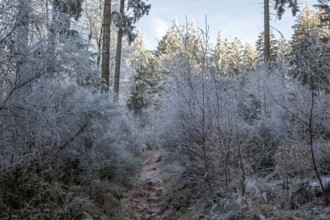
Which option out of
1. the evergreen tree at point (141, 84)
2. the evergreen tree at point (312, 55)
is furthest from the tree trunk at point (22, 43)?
the evergreen tree at point (141, 84)

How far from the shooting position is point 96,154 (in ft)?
20.5

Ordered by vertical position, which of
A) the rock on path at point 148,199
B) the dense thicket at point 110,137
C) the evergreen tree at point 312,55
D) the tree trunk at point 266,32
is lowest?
the rock on path at point 148,199

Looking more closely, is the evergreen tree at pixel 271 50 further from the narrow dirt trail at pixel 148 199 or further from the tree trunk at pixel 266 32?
the narrow dirt trail at pixel 148 199

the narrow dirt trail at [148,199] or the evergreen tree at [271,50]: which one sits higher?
the evergreen tree at [271,50]

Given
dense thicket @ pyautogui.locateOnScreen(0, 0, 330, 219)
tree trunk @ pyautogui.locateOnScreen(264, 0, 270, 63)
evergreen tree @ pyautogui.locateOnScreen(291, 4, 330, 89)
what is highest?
tree trunk @ pyautogui.locateOnScreen(264, 0, 270, 63)

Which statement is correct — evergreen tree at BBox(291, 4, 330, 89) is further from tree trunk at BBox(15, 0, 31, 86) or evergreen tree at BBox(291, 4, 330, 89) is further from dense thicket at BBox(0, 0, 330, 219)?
tree trunk at BBox(15, 0, 31, 86)

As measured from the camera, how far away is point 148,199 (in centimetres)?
748

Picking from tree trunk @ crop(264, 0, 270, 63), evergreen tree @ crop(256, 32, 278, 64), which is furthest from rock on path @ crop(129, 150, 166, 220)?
evergreen tree @ crop(256, 32, 278, 64)

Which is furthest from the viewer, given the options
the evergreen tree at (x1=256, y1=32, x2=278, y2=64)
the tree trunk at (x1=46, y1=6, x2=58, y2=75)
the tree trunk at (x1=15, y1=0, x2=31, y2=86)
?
the evergreen tree at (x1=256, y1=32, x2=278, y2=64)

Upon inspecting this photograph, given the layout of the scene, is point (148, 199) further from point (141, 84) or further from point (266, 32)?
point (141, 84)

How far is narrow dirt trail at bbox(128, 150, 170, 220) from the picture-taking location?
627cm

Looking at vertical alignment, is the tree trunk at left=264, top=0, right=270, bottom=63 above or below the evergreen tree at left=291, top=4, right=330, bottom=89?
above

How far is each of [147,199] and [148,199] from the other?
0.02m

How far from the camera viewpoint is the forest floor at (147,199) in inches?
246
